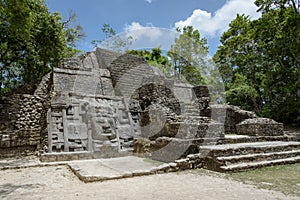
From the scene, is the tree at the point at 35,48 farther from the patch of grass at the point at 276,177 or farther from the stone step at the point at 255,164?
the patch of grass at the point at 276,177

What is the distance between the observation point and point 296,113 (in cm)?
1538

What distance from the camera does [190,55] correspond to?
23266 mm

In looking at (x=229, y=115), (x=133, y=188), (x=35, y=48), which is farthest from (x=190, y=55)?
(x=133, y=188)

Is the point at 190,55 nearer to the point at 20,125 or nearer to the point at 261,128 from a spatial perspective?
the point at 261,128

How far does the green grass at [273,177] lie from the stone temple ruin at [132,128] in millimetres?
236

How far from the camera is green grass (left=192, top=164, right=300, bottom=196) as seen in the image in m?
3.55

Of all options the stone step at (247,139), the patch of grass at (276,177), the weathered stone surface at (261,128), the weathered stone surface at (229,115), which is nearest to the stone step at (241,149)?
the patch of grass at (276,177)

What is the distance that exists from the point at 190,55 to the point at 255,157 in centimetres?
1899

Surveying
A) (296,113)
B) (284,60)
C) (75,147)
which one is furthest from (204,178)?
(284,60)

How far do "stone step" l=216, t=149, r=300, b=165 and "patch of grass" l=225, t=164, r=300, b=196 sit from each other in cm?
37

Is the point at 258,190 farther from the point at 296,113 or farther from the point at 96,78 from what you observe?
the point at 296,113

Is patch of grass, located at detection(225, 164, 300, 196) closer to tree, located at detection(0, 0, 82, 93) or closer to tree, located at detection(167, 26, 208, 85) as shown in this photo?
tree, located at detection(0, 0, 82, 93)

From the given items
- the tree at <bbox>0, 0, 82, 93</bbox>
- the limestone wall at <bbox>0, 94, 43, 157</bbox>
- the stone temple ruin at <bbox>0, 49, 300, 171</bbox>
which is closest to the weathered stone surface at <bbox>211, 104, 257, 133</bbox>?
the stone temple ruin at <bbox>0, 49, 300, 171</bbox>

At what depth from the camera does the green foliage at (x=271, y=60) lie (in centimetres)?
1476
